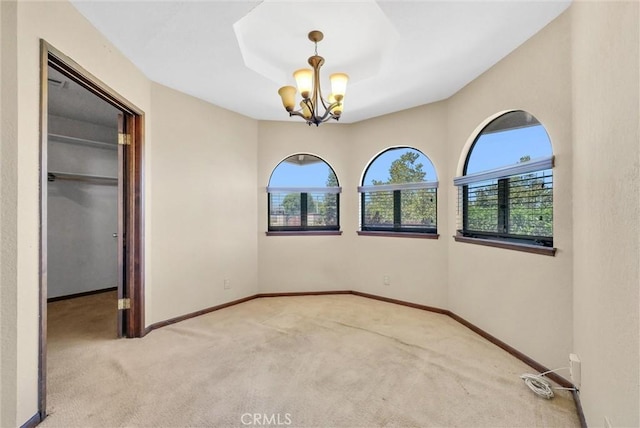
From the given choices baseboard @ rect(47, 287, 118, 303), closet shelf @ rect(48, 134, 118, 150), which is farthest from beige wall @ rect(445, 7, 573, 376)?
baseboard @ rect(47, 287, 118, 303)

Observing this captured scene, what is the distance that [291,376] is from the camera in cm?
198

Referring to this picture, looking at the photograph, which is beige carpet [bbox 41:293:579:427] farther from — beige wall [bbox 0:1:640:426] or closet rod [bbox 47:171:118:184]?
closet rod [bbox 47:171:118:184]

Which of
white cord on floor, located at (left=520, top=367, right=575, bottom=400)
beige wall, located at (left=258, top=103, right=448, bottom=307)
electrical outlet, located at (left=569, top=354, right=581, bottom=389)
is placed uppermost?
beige wall, located at (left=258, top=103, right=448, bottom=307)

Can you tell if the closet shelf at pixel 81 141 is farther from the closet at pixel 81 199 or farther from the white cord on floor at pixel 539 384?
the white cord on floor at pixel 539 384

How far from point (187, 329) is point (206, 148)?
196cm

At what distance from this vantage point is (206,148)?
10.6ft

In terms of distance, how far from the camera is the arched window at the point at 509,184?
2131 mm

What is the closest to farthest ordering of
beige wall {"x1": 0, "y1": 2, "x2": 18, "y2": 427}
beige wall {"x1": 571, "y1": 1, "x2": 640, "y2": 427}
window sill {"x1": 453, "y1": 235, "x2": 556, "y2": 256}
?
beige wall {"x1": 571, "y1": 1, "x2": 640, "y2": 427} < beige wall {"x1": 0, "y1": 2, "x2": 18, "y2": 427} < window sill {"x1": 453, "y1": 235, "x2": 556, "y2": 256}

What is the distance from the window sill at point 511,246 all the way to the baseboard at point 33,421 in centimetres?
330

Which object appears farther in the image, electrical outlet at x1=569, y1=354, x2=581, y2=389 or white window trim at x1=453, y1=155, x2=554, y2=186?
white window trim at x1=453, y1=155, x2=554, y2=186

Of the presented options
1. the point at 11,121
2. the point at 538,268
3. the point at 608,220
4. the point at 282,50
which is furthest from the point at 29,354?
the point at 538,268

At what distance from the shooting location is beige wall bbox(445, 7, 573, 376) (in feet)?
6.14

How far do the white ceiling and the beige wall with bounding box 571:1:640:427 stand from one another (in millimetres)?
599

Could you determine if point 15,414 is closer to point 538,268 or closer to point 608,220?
point 608,220
